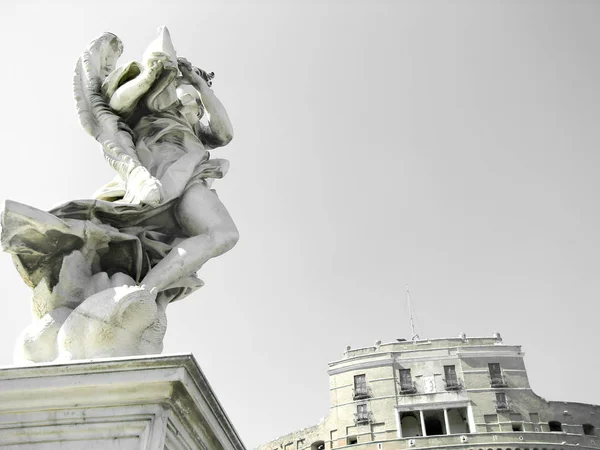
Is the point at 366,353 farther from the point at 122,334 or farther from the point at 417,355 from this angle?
the point at 122,334

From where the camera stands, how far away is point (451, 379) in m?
43.8

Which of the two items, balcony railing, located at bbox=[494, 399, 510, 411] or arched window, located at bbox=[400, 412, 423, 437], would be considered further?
arched window, located at bbox=[400, 412, 423, 437]

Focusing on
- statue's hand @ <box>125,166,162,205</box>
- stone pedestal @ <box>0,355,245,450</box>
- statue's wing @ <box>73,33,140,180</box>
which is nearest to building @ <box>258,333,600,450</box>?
statue's wing @ <box>73,33,140,180</box>

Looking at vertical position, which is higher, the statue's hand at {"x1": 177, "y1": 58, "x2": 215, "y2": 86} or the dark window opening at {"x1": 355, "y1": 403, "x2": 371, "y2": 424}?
the dark window opening at {"x1": 355, "y1": 403, "x2": 371, "y2": 424}

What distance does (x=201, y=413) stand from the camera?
2045mm

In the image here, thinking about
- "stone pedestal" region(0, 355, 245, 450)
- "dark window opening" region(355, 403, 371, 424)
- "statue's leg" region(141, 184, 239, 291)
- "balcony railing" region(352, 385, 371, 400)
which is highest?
"balcony railing" region(352, 385, 371, 400)

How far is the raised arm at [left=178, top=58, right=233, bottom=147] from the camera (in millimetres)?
3617

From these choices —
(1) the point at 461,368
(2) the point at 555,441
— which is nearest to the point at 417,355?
(1) the point at 461,368

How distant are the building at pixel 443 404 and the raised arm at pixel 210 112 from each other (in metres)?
40.5

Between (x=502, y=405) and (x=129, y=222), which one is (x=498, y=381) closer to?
(x=502, y=405)

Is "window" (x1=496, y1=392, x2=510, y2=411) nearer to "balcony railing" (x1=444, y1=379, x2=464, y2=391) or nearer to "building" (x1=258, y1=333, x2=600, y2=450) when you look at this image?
"building" (x1=258, y1=333, x2=600, y2=450)

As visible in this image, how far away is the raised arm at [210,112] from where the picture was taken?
362cm

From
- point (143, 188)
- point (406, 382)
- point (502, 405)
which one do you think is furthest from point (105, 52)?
point (502, 405)

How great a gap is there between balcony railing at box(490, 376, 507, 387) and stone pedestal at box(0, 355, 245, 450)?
44796 mm
